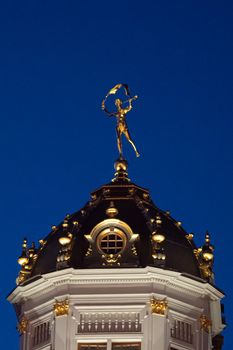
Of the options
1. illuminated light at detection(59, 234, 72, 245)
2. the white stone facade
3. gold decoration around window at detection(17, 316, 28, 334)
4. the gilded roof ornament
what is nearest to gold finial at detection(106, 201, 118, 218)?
illuminated light at detection(59, 234, 72, 245)

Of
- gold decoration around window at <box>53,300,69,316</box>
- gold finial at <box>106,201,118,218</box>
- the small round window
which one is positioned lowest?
gold decoration around window at <box>53,300,69,316</box>

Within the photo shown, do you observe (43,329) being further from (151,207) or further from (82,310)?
(151,207)

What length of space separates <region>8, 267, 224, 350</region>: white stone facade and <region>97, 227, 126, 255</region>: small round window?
1476mm

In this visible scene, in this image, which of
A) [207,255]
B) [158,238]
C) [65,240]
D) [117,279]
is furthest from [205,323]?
[65,240]

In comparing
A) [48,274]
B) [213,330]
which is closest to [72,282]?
[48,274]

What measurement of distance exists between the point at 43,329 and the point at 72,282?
272cm

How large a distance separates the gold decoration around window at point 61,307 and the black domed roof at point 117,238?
1928 mm

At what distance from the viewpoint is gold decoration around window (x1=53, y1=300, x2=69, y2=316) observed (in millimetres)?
103344

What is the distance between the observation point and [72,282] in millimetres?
104188

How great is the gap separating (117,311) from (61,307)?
107 inches

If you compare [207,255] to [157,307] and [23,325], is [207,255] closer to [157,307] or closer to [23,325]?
[157,307]

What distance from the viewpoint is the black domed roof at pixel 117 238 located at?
104688mm

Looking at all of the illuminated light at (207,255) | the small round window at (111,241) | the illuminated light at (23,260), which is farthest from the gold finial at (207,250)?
the illuminated light at (23,260)

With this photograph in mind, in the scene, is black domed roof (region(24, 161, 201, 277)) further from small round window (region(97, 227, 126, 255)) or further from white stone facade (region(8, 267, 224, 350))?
white stone facade (region(8, 267, 224, 350))
